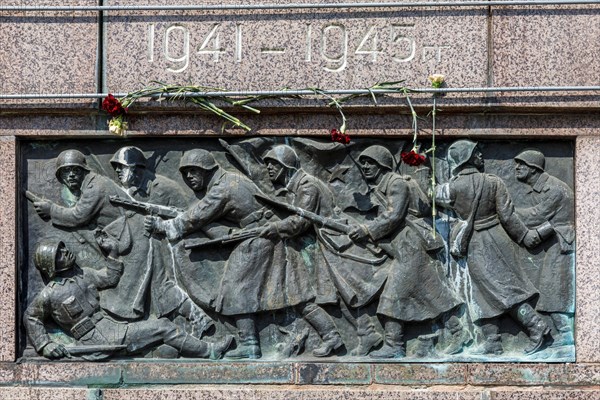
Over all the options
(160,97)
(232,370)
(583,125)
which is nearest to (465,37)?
(583,125)

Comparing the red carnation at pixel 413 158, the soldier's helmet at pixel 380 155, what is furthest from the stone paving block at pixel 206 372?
the red carnation at pixel 413 158

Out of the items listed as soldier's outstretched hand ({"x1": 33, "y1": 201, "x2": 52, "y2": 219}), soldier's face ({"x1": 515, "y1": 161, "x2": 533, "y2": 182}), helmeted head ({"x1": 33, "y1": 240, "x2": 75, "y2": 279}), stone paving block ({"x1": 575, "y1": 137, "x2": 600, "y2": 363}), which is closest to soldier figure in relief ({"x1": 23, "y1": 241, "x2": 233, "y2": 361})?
helmeted head ({"x1": 33, "y1": 240, "x2": 75, "y2": 279})

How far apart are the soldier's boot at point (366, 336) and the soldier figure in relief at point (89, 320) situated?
88 cm

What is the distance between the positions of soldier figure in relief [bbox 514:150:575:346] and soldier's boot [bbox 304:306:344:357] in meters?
1.40

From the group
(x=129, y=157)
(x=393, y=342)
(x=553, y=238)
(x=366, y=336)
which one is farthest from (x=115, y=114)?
(x=553, y=238)

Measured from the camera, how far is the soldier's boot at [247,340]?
906 cm

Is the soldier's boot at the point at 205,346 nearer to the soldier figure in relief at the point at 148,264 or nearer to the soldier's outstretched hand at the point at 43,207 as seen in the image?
the soldier figure in relief at the point at 148,264

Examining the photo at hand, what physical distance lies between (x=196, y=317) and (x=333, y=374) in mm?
Result: 1021

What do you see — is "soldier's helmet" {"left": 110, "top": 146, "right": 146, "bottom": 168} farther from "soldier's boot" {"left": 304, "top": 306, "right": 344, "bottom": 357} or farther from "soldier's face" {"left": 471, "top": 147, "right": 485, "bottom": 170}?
"soldier's face" {"left": 471, "top": 147, "right": 485, "bottom": 170}

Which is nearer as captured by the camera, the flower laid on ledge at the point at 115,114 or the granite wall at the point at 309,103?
the flower laid on ledge at the point at 115,114

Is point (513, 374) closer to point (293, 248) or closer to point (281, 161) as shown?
point (293, 248)

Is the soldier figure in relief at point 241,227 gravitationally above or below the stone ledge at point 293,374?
above

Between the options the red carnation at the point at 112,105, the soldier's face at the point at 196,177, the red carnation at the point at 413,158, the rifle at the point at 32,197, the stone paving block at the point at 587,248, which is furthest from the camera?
the rifle at the point at 32,197

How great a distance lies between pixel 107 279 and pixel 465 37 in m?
2.98
